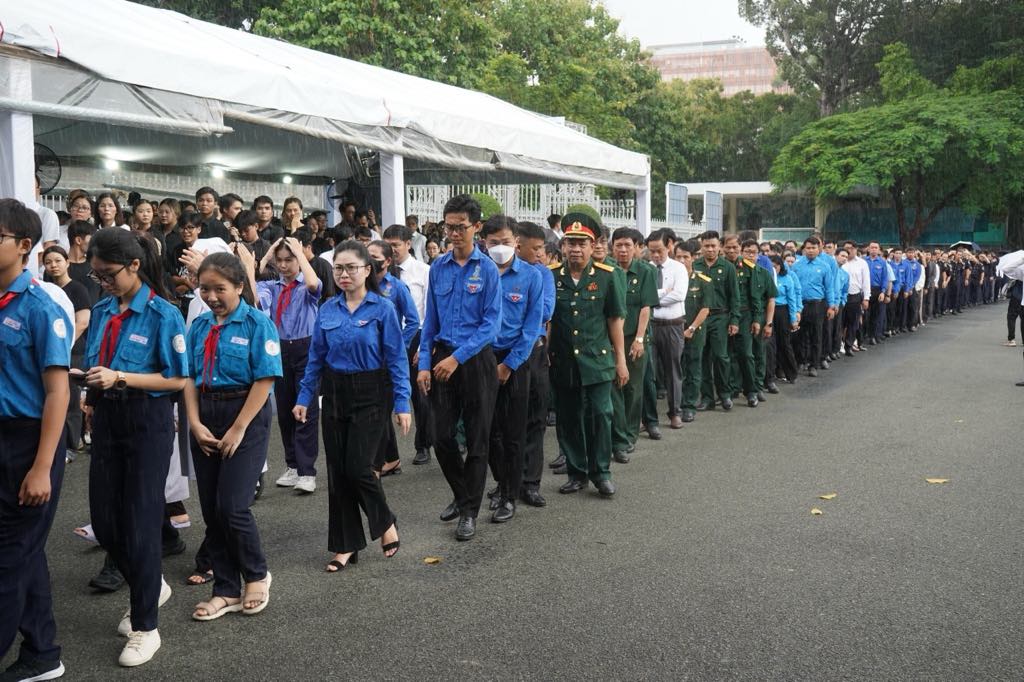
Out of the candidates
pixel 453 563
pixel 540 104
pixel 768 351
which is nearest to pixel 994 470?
pixel 453 563

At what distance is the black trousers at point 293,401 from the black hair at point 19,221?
311 centimetres

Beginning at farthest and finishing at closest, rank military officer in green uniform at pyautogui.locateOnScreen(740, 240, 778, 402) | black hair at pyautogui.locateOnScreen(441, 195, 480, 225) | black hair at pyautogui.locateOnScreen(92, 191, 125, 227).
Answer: military officer in green uniform at pyautogui.locateOnScreen(740, 240, 778, 402) → black hair at pyautogui.locateOnScreen(92, 191, 125, 227) → black hair at pyautogui.locateOnScreen(441, 195, 480, 225)

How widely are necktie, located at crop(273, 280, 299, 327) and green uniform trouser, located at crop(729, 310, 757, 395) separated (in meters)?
5.94

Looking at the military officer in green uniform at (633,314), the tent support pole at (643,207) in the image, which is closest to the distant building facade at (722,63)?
the tent support pole at (643,207)

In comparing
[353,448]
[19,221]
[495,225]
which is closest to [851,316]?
[495,225]

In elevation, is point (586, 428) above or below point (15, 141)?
below

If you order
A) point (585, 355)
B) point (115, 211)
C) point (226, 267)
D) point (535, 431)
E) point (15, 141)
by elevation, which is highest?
point (15, 141)

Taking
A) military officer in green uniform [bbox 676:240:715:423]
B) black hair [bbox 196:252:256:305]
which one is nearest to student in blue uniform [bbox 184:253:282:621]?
black hair [bbox 196:252:256:305]

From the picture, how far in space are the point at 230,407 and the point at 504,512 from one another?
2.31 m

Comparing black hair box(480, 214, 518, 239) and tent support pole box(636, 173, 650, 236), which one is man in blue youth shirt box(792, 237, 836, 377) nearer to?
tent support pole box(636, 173, 650, 236)

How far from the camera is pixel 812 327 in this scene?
47.2 feet

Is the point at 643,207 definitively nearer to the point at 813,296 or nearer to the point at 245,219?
the point at 813,296

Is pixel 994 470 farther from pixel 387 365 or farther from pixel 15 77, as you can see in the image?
pixel 15 77

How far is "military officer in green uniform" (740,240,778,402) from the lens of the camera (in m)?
11.3
